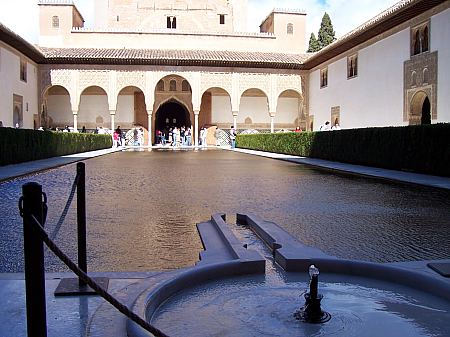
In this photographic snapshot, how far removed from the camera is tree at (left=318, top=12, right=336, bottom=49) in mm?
51281

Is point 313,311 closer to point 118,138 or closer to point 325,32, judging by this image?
point 118,138

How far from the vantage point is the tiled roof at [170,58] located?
33.4m

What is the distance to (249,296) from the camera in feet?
9.19

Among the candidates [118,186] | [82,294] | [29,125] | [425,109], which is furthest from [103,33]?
[82,294]

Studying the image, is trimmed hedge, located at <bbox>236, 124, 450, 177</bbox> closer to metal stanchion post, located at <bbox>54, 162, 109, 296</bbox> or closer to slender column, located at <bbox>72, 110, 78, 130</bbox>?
metal stanchion post, located at <bbox>54, 162, 109, 296</bbox>

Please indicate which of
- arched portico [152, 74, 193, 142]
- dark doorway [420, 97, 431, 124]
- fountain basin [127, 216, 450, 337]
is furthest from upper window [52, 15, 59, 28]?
fountain basin [127, 216, 450, 337]

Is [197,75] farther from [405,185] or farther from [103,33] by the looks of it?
[405,185]

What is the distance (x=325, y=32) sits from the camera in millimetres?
51438

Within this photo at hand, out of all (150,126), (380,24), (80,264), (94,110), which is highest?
(380,24)

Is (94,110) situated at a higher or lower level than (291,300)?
higher

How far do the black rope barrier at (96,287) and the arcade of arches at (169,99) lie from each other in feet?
109

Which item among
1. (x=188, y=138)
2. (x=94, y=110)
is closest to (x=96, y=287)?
(x=188, y=138)

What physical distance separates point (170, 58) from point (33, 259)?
33.0 m

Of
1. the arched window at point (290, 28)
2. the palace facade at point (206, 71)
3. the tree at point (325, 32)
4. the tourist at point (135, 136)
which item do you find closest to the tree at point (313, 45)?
the tree at point (325, 32)
